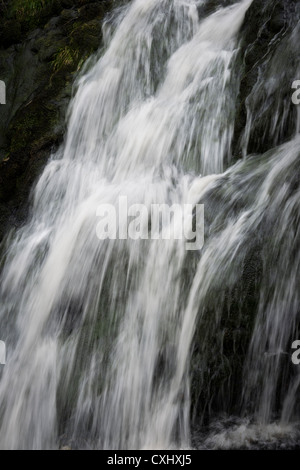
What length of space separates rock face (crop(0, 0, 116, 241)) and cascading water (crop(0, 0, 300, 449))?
32 cm

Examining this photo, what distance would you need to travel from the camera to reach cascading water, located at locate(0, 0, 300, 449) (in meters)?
4.28

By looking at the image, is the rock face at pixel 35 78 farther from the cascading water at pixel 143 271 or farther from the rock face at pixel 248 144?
the rock face at pixel 248 144

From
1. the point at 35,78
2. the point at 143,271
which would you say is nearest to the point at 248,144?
the point at 143,271

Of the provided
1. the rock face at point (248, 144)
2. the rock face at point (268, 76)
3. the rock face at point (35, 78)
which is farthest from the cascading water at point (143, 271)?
the rock face at point (35, 78)

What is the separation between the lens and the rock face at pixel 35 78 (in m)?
7.21

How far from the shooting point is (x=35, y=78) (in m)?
8.55

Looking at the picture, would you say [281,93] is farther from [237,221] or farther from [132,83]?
[132,83]

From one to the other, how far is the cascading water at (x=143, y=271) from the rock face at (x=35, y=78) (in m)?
0.32

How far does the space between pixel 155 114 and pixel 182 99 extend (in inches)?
14.0

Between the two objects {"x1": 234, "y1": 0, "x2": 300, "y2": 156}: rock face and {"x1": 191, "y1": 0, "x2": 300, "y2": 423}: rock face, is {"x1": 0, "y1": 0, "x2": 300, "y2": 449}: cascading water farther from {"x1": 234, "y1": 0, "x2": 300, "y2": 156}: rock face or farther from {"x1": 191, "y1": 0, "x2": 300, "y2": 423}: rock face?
{"x1": 234, "y1": 0, "x2": 300, "y2": 156}: rock face

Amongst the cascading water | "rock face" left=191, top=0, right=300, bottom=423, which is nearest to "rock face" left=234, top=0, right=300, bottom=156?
"rock face" left=191, top=0, right=300, bottom=423

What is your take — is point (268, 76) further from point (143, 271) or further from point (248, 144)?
point (143, 271)

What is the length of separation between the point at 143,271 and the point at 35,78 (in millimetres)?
4594
